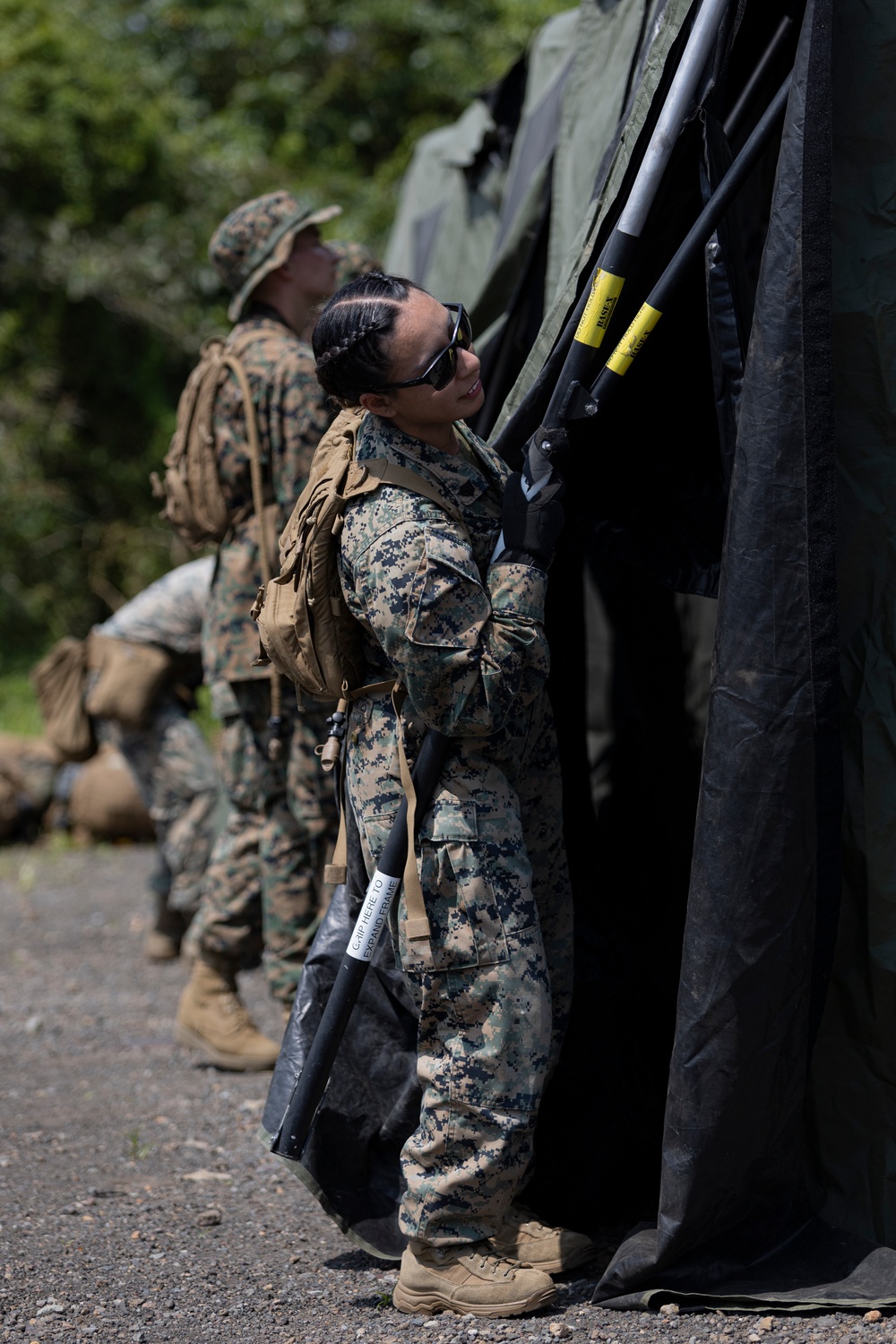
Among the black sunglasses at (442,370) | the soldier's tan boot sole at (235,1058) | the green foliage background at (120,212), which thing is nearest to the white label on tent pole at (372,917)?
the black sunglasses at (442,370)

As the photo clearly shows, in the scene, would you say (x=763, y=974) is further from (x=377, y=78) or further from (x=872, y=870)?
(x=377, y=78)

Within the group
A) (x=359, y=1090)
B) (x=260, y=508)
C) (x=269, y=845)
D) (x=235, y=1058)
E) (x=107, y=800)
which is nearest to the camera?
(x=359, y=1090)

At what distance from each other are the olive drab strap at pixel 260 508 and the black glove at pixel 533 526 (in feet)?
5.54

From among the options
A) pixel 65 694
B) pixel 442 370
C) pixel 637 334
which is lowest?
pixel 65 694

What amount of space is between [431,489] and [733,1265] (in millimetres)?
1545

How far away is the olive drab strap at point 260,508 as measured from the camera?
4.20m

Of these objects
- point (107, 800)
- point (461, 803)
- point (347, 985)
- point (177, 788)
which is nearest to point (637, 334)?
point (461, 803)

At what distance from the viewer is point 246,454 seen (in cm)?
430

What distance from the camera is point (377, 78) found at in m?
13.3

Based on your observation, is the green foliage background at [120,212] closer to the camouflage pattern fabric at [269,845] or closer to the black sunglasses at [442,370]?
the camouflage pattern fabric at [269,845]

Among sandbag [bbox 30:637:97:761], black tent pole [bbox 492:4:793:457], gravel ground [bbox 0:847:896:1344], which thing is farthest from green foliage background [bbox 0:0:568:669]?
black tent pole [bbox 492:4:793:457]

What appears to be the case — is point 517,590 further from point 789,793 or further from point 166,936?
point 166,936

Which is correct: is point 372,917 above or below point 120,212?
below

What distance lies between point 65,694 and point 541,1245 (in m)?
3.72
